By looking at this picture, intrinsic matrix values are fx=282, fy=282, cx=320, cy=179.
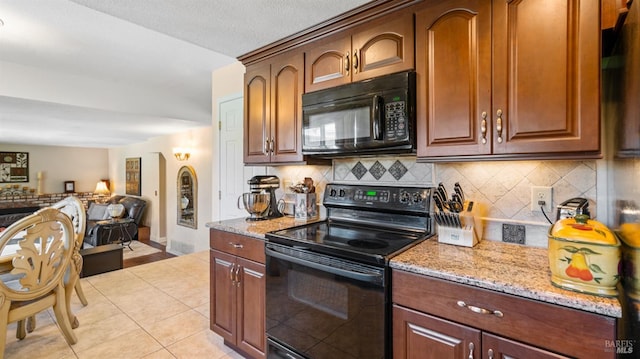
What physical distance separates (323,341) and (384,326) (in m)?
0.38

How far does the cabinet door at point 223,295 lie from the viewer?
1898 millimetres

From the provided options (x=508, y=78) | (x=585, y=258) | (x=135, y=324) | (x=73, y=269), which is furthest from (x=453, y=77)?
(x=73, y=269)

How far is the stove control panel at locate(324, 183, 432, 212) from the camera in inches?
65.4

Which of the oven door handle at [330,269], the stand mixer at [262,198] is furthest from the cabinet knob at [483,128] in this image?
the stand mixer at [262,198]

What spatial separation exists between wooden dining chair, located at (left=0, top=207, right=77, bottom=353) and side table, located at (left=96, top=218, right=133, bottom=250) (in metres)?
4.53

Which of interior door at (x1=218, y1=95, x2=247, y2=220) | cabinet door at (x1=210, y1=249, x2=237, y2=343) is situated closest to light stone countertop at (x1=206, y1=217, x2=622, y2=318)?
cabinet door at (x1=210, y1=249, x2=237, y2=343)

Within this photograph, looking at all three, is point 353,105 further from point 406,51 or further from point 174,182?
point 174,182

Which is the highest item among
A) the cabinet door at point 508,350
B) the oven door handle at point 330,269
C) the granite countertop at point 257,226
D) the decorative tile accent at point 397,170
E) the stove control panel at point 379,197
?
the decorative tile accent at point 397,170

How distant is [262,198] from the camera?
2172mm

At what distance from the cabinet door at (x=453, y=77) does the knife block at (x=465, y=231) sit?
304 mm

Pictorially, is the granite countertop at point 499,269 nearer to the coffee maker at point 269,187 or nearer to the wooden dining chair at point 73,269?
the coffee maker at point 269,187

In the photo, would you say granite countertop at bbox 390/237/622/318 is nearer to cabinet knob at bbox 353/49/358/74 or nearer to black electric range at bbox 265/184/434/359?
black electric range at bbox 265/184/434/359

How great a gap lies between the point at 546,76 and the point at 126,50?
3.17m

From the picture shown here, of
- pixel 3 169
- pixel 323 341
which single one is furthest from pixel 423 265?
pixel 3 169
